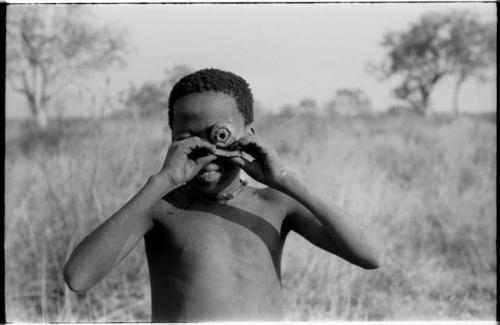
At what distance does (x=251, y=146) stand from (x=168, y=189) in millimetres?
224

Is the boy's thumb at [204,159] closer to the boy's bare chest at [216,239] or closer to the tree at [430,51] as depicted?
the boy's bare chest at [216,239]

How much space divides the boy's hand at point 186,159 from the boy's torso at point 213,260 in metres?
0.14

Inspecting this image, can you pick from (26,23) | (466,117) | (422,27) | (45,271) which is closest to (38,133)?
(26,23)

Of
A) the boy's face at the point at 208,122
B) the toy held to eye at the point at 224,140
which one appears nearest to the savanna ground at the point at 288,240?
the boy's face at the point at 208,122

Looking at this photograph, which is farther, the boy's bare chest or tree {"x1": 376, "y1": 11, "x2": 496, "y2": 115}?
tree {"x1": 376, "y1": 11, "x2": 496, "y2": 115}

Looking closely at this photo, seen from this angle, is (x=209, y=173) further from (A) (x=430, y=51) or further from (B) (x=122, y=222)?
(A) (x=430, y=51)

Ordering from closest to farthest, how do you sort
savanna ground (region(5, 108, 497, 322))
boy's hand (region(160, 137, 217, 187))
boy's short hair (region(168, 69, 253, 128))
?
boy's hand (region(160, 137, 217, 187)) < boy's short hair (region(168, 69, 253, 128)) < savanna ground (region(5, 108, 497, 322))

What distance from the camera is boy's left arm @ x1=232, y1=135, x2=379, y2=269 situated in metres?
1.53

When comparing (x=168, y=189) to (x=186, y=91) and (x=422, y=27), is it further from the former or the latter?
(x=422, y=27)

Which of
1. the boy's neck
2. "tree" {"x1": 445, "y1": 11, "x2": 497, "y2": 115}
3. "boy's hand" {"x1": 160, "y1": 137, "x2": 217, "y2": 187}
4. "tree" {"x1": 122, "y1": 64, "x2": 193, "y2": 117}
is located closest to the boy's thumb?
"boy's hand" {"x1": 160, "y1": 137, "x2": 217, "y2": 187}

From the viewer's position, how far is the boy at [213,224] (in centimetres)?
150

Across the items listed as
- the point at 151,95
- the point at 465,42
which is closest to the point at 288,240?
the point at 151,95

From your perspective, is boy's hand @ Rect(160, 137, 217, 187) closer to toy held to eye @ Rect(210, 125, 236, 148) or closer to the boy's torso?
toy held to eye @ Rect(210, 125, 236, 148)

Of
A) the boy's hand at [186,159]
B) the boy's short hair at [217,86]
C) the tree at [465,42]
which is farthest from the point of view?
the tree at [465,42]
